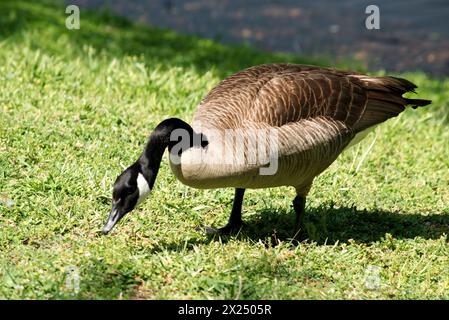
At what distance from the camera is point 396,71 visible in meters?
12.1

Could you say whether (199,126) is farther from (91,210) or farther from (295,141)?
(91,210)

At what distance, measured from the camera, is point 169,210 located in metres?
5.80

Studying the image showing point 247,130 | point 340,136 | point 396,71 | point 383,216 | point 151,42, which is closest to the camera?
point 247,130

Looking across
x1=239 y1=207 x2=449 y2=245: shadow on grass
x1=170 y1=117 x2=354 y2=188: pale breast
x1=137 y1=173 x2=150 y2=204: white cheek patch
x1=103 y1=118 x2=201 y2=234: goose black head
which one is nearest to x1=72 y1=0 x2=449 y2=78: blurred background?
x1=239 y1=207 x2=449 y2=245: shadow on grass

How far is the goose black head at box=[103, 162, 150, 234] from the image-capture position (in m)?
4.79

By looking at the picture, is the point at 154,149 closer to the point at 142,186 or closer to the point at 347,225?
the point at 142,186

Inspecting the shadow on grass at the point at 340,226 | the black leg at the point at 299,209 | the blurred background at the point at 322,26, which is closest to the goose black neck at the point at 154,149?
the shadow on grass at the point at 340,226

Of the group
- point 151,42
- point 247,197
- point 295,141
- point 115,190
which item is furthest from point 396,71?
point 115,190

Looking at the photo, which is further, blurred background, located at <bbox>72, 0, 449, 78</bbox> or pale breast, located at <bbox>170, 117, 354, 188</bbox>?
blurred background, located at <bbox>72, 0, 449, 78</bbox>

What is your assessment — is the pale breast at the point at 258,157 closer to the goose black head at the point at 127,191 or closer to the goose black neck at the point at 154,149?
the goose black neck at the point at 154,149

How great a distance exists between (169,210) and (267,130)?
1098 mm

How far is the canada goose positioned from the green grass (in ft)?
1.21

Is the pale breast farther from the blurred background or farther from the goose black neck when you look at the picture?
the blurred background
